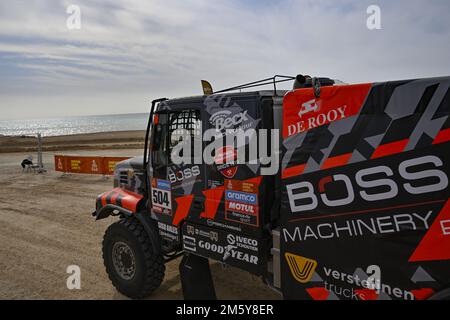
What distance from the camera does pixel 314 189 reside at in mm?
3027

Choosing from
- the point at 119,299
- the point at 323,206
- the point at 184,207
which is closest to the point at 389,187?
the point at 323,206

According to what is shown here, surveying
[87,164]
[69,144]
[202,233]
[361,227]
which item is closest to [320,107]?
[361,227]

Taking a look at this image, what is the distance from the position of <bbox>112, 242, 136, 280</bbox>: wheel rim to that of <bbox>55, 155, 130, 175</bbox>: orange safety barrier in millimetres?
10267

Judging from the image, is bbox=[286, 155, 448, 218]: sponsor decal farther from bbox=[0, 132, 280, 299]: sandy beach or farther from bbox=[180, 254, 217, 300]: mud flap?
bbox=[0, 132, 280, 299]: sandy beach

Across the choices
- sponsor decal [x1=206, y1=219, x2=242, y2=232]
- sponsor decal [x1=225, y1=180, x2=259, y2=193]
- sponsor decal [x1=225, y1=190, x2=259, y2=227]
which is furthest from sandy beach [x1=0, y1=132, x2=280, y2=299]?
sponsor decal [x1=225, y1=180, x2=259, y2=193]

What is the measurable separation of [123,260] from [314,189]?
3412 mm

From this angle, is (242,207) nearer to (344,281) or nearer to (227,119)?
(227,119)

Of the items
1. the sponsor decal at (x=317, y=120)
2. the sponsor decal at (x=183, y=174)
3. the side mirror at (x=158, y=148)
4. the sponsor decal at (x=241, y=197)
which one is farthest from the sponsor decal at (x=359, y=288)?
the side mirror at (x=158, y=148)

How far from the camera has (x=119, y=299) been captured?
510cm

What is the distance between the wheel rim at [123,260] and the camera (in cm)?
501

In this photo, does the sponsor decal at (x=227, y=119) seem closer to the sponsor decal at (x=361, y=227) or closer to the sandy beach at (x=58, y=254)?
the sponsor decal at (x=361, y=227)

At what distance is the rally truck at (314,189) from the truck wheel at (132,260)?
6 cm

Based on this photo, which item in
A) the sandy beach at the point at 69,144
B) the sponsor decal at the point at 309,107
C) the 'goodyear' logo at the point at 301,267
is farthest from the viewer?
the sandy beach at the point at 69,144
